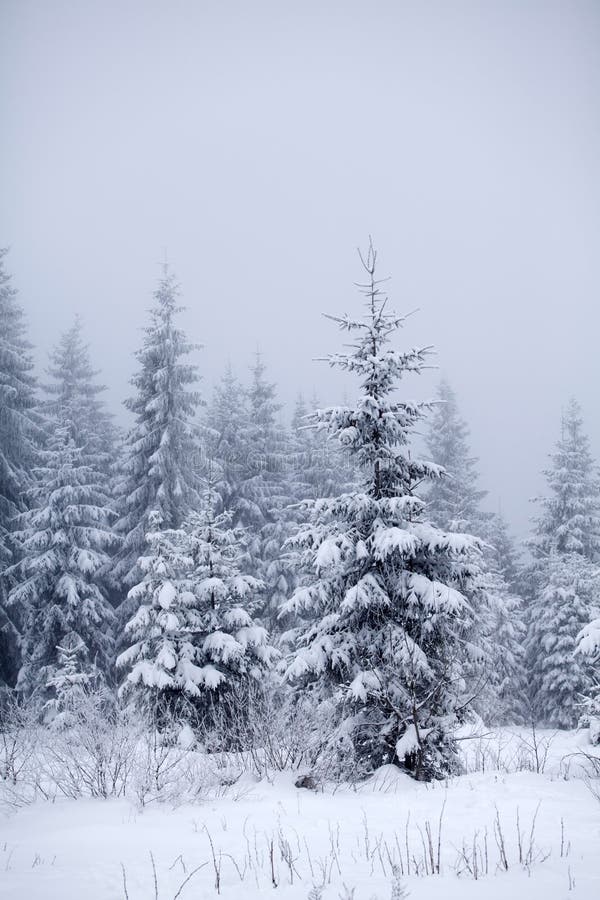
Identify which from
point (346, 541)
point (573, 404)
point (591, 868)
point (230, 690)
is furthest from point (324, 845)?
point (573, 404)

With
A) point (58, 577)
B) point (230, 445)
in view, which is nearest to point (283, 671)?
point (58, 577)

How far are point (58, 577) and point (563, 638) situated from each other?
19.5 metres

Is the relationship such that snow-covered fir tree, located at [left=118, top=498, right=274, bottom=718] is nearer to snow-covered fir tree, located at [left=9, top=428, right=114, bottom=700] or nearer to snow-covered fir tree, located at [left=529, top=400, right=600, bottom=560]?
snow-covered fir tree, located at [left=9, top=428, right=114, bottom=700]

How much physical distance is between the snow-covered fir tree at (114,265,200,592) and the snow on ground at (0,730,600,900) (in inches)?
587

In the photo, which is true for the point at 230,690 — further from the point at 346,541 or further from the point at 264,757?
the point at 346,541

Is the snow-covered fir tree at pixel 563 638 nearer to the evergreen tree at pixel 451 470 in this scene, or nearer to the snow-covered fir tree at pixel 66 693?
the evergreen tree at pixel 451 470

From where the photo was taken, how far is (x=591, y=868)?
4.42 meters

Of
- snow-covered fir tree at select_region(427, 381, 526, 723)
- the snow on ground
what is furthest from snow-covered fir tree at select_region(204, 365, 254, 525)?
the snow on ground

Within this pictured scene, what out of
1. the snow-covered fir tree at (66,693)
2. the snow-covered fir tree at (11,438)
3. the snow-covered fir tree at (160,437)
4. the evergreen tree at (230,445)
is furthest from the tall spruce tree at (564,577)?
the snow-covered fir tree at (11,438)

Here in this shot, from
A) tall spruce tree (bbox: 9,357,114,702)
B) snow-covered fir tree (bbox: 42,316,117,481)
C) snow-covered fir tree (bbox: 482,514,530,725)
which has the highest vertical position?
snow-covered fir tree (bbox: 42,316,117,481)

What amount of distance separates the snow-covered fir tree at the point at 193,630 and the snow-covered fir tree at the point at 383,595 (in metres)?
3.41

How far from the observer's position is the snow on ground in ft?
14.1

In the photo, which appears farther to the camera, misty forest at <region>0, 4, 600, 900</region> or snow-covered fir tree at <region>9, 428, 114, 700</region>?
snow-covered fir tree at <region>9, 428, 114, 700</region>

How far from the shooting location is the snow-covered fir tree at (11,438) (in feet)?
66.8
